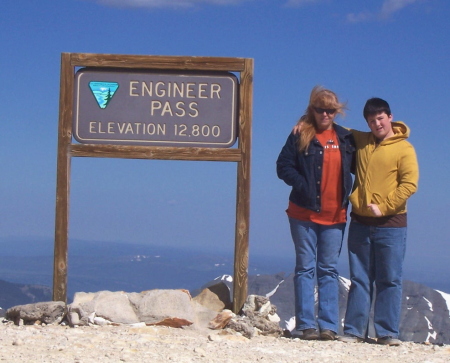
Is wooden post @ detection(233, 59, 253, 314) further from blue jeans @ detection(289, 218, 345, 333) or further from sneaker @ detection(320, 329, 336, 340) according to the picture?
sneaker @ detection(320, 329, 336, 340)

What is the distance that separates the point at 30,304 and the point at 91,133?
2016 mm

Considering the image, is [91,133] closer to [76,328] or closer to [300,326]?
[76,328]

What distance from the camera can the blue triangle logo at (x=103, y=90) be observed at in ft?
24.4

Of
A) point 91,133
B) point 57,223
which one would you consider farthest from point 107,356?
point 91,133

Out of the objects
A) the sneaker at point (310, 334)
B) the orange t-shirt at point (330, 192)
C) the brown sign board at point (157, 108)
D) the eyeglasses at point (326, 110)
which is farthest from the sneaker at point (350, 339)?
the brown sign board at point (157, 108)

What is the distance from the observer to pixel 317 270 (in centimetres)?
638

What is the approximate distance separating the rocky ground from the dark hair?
88.5 inches

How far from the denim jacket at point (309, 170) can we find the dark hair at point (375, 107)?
11.9 inches

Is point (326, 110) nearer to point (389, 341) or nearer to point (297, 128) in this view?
point (297, 128)

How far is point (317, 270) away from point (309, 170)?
1.00m

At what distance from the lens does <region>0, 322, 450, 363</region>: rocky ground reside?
5.18 m

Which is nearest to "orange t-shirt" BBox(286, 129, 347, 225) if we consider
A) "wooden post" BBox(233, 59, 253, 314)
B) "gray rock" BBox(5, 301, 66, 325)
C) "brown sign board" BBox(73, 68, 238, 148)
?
"wooden post" BBox(233, 59, 253, 314)

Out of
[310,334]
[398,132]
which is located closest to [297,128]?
[398,132]

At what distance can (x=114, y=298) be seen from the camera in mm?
6887
